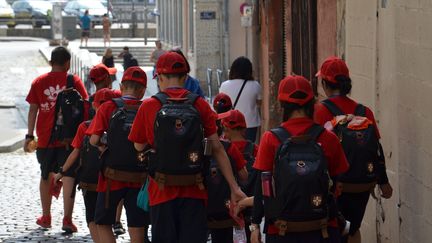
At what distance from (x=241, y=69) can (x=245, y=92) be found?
0.42 m

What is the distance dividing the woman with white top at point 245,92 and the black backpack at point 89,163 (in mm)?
3472

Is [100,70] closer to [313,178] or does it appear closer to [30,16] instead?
[313,178]

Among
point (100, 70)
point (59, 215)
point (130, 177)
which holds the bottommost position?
point (59, 215)

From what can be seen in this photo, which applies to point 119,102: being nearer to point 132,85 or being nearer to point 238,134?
point 132,85

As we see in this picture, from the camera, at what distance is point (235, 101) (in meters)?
14.1

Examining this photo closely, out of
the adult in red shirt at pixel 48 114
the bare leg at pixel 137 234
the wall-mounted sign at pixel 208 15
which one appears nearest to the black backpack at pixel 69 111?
the adult in red shirt at pixel 48 114

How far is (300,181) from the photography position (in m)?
7.02

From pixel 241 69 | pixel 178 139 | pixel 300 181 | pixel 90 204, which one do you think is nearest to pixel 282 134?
pixel 300 181

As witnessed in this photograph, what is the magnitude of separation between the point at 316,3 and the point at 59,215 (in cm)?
416

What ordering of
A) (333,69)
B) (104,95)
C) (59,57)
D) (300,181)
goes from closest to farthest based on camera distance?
(300,181)
(333,69)
(104,95)
(59,57)

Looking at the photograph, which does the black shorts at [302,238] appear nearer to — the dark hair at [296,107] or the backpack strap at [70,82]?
the dark hair at [296,107]

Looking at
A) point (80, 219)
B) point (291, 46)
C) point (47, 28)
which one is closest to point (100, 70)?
point (80, 219)

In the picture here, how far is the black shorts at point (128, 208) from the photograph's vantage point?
9328 millimetres

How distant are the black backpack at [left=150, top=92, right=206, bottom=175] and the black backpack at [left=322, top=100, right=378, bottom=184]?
3.33 feet
